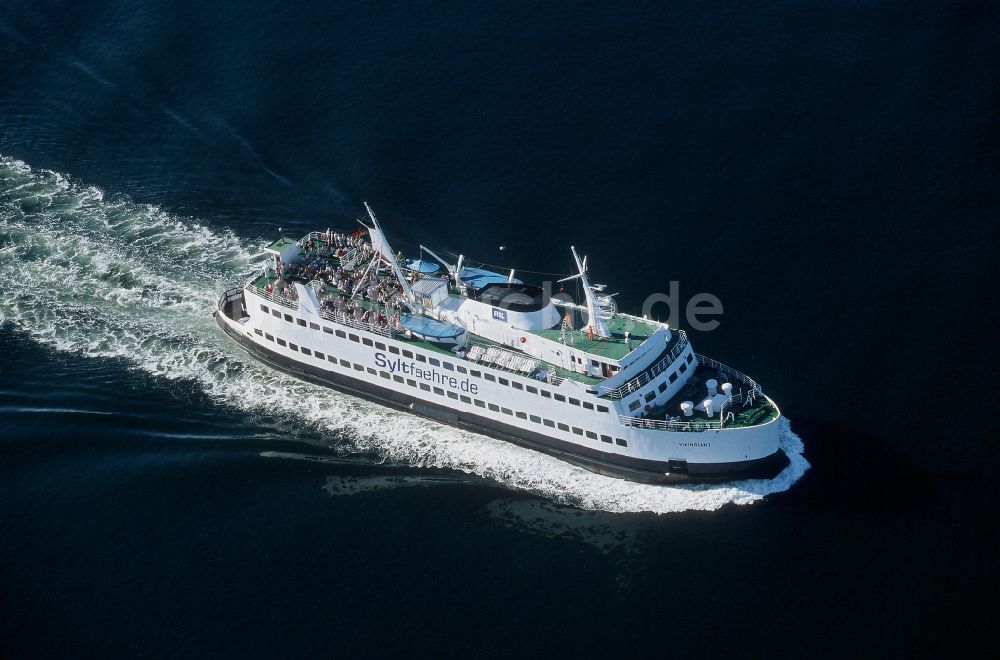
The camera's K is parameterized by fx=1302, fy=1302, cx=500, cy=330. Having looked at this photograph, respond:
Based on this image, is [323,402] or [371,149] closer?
[323,402]

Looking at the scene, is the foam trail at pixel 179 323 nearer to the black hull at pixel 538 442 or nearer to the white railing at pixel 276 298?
the black hull at pixel 538 442

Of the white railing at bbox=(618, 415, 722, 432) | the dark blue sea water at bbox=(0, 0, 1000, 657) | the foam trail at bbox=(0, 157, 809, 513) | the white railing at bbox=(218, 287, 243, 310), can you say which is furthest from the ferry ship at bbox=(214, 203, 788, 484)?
the dark blue sea water at bbox=(0, 0, 1000, 657)

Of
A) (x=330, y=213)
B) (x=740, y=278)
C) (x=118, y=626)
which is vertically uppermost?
(x=330, y=213)

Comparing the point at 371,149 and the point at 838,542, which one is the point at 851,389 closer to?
the point at 838,542

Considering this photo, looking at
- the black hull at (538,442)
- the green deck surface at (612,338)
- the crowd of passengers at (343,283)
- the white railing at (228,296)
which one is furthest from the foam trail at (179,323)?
the green deck surface at (612,338)

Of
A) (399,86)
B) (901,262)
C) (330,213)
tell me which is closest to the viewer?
(901,262)

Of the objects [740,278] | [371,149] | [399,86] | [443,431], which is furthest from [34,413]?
[740,278]
